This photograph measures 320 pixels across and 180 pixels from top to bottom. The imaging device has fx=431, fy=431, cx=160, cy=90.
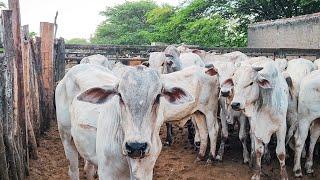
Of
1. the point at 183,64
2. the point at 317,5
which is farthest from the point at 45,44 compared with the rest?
the point at 317,5

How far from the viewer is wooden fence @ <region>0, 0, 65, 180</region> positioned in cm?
516

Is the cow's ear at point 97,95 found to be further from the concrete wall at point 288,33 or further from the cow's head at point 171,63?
the concrete wall at point 288,33

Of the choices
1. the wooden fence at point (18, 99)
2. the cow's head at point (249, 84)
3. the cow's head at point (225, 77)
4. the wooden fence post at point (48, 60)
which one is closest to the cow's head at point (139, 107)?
the wooden fence at point (18, 99)

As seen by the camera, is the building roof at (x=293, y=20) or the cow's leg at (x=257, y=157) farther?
the building roof at (x=293, y=20)

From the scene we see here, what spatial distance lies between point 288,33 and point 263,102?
1254 centimetres

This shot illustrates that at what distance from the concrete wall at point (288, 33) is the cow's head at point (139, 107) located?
1348cm

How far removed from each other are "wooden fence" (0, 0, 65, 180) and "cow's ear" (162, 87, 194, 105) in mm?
2318

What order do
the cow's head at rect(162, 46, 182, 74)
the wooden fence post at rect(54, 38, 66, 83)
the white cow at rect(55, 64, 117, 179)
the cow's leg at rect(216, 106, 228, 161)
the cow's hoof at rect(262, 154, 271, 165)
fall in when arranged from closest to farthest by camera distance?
the white cow at rect(55, 64, 117, 179) → the cow's hoof at rect(262, 154, 271, 165) → the cow's leg at rect(216, 106, 228, 161) → the cow's head at rect(162, 46, 182, 74) → the wooden fence post at rect(54, 38, 66, 83)

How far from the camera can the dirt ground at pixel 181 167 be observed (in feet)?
20.3

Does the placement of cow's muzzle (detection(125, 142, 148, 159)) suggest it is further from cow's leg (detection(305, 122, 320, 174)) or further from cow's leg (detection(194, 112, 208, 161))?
cow's leg (detection(194, 112, 208, 161))

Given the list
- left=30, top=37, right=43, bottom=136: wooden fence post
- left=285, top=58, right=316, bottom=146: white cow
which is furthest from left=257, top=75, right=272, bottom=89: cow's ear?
left=30, top=37, right=43, bottom=136: wooden fence post

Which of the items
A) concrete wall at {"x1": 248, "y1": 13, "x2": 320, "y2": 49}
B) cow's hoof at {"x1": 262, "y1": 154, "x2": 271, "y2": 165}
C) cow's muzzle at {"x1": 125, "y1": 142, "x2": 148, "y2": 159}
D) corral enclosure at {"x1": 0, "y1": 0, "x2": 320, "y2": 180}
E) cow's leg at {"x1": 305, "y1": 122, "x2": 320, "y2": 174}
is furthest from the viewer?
concrete wall at {"x1": 248, "y1": 13, "x2": 320, "y2": 49}

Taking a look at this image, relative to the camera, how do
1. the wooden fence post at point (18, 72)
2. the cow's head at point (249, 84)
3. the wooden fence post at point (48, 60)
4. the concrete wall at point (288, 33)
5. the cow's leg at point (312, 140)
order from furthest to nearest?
1. the concrete wall at point (288, 33)
2. the wooden fence post at point (48, 60)
3. the cow's leg at point (312, 140)
4. the wooden fence post at point (18, 72)
5. the cow's head at point (249, 84)

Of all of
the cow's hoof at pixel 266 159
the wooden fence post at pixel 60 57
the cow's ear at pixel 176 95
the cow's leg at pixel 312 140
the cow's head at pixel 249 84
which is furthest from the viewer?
the wooden fence post at pixel 60 57
